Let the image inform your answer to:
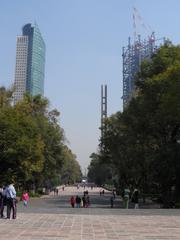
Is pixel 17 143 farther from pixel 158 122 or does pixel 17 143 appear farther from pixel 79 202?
pixel 158 122

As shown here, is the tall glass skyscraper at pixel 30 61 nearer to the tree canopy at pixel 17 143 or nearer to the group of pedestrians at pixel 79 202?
the tree canopy at pixel 17 143

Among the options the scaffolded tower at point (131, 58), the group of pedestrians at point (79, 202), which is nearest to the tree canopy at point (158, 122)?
the group of pedestrians at point (79, 202)

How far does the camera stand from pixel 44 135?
69875 millimetres

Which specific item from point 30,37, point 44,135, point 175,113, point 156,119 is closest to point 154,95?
point 156,119

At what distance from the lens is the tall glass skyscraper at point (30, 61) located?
363 ft

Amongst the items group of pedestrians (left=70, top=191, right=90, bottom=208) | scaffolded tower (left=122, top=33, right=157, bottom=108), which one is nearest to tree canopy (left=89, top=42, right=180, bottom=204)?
group of pedestrians (left=70, top=191, right=90, bottom=208)

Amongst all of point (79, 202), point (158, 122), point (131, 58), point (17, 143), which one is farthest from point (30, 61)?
point (79, 202)

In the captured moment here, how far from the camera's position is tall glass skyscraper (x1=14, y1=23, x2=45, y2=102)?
110688 millimetres

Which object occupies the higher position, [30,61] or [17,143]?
[30,61]

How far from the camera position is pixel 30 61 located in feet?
391

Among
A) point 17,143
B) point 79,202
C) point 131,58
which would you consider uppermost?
point 131,58

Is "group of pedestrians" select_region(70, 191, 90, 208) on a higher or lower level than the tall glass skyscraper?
lower

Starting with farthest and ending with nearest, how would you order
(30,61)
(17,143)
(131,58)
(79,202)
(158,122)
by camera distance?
(30,61) → (131,58) → (17,143) → (158,122) → (79,202)

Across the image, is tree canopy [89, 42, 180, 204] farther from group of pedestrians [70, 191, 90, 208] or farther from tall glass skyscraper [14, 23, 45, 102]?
tall glass skyscraper [14, 23, 45, 102]
